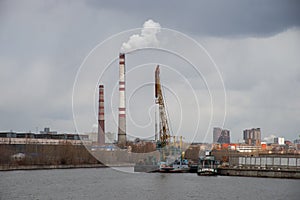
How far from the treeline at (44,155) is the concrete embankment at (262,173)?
19509 mm

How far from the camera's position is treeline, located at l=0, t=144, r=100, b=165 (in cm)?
5244

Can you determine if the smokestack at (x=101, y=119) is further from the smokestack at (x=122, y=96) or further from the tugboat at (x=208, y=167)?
the tugboat at (x=208, y=167)

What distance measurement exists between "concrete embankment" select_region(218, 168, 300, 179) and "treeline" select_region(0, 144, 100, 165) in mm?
19509

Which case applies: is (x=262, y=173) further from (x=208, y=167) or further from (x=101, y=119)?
(x=101, y=119)

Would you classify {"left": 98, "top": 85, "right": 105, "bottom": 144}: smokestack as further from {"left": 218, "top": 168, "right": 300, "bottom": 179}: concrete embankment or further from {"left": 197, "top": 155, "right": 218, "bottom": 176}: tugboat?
{"left": 218, "top": 168, "right": 300, "bottom": 179}: concrete embankment

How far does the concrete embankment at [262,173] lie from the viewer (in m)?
35.7

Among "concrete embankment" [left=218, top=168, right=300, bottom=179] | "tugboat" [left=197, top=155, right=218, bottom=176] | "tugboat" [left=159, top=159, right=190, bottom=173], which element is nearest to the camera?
"concrete embankment" [left=218, top=168, right=300, bottom=179]

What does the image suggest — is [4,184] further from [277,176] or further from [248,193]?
[277,176]

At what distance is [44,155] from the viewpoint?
A: 55.8 meters

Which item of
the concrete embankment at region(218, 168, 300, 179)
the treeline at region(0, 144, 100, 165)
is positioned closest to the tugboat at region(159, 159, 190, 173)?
the concrete embankment at region(218, 168, 300, 179)

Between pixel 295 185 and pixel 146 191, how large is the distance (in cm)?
837

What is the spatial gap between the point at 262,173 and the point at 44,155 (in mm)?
25895

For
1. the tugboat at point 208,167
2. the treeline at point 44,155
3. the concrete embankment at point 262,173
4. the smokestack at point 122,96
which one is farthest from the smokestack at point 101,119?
the concrete embankment at point 262,173

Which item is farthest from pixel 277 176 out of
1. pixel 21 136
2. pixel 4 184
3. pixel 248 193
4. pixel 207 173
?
pixel 21 136
